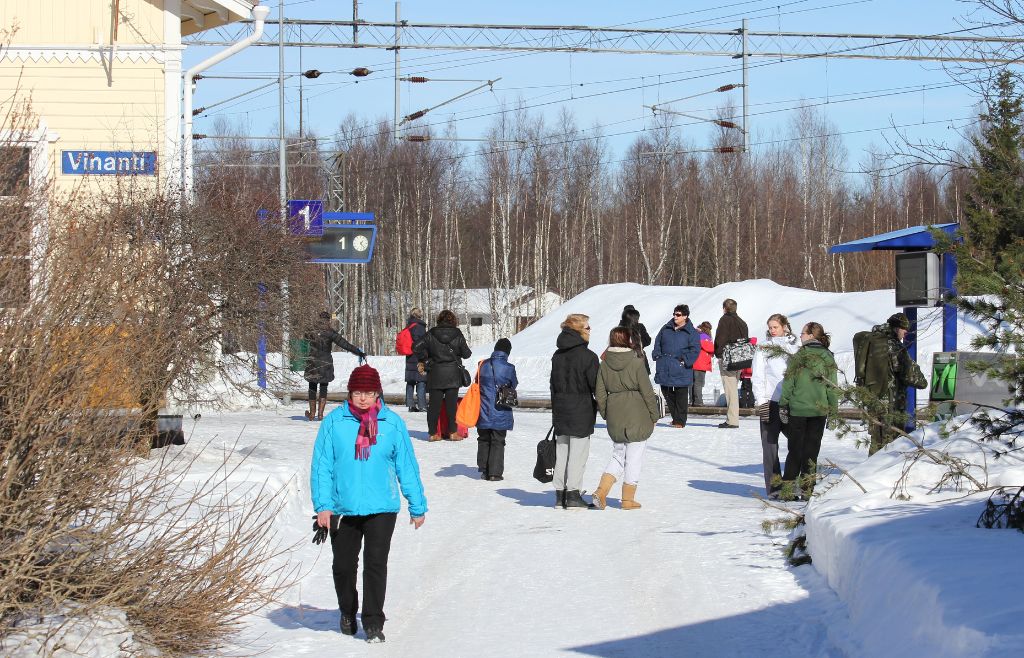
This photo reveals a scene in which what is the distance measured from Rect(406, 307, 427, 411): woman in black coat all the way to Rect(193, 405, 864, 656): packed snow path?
563cm

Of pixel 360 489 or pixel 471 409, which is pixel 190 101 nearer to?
pixel 471 409

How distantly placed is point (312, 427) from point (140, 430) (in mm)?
12281

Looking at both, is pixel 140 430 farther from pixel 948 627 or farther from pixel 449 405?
pixel 449 405

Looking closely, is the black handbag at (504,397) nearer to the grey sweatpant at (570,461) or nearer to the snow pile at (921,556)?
the grey sweatpant at (570,461)

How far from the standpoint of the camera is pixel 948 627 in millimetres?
5672

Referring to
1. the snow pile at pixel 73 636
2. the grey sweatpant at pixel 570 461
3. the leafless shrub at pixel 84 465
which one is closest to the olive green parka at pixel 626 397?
the grey sweatpant at pixel 570 461

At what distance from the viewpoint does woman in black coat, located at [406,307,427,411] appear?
2081cm

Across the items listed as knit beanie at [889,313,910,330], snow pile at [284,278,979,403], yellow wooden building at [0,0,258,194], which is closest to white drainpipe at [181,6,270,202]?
yellow wooden building at [0,0,258,194]

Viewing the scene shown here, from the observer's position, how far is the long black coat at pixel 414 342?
20.7 m

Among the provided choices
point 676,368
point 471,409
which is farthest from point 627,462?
point 676,368

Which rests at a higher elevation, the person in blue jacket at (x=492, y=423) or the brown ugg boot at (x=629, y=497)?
the person in blue jacket at (x=492, y=423)

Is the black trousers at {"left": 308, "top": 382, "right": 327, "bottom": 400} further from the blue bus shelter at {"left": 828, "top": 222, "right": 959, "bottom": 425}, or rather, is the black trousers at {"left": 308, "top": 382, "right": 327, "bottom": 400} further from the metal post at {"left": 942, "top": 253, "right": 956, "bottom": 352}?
the metal post at {"left": 942, "top": 253, "right": 956, "bottom": 352}

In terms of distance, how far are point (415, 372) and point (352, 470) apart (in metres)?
14.4

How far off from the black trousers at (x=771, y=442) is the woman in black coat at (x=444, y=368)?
18.1ft
